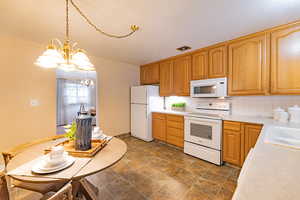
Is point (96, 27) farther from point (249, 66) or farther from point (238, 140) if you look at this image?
point (238, 140)

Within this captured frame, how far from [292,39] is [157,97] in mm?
2771

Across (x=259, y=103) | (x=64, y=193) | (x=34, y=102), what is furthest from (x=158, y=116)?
(x=64, y=193)

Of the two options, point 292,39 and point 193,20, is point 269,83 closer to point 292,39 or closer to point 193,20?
point 292,39

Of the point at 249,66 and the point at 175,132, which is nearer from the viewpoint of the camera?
the point at 249,66

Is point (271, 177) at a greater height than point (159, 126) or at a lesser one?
greater

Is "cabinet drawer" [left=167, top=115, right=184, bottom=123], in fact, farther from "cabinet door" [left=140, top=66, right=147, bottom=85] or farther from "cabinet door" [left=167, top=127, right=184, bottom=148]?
"cabinet door" [left=140, top=66, right=147, bottom=85]

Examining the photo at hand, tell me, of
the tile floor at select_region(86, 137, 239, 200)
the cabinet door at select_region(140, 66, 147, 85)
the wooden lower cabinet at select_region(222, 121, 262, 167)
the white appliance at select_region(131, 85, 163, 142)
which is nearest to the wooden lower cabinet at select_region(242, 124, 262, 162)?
the wooden lower cabinet at select_region(222, 121, 262, 167)

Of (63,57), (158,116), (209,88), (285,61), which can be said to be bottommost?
(158,116)

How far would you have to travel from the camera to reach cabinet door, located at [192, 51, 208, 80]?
8.99ft

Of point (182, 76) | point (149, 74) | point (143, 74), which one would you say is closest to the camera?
point (182, 76)

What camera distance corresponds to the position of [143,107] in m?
3.60

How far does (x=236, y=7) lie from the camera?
1503 millimetres

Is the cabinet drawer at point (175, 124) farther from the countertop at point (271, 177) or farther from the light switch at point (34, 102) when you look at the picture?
the light switch at point (34, 102)

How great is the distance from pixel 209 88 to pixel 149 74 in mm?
1927
